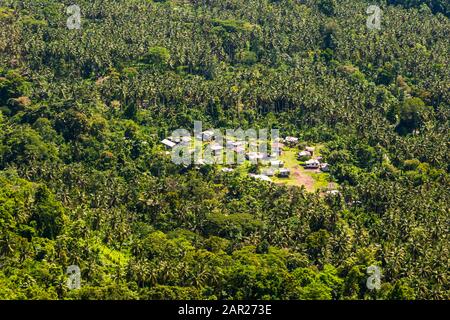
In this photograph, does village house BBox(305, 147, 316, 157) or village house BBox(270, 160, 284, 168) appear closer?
village house BBox(270, 160, 284, 168)

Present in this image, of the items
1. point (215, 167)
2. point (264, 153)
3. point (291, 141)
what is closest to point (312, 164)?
point (264, 153)

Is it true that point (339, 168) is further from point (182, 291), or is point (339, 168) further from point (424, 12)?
point (424, 12)

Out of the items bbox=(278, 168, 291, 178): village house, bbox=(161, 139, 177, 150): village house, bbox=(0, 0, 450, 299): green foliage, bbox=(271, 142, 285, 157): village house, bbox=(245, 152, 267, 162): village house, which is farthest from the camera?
bbox=(271, 142, 285, 157): village house

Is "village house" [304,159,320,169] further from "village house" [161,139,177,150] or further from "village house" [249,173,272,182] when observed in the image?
"village house" [161,139,177,150]

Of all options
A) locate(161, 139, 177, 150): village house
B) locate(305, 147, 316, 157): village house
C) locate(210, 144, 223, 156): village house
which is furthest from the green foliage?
locate(210, 144, 223, 156): village house

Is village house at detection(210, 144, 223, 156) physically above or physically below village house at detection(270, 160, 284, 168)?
above

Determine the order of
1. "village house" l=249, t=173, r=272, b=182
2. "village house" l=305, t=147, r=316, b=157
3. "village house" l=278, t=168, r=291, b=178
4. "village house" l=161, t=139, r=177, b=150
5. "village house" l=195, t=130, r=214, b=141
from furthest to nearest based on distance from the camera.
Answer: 1. "village house" l=195, t=130, r=214, b=141
2. "village house" l=305, t=147, r=316, b=157
3. "village house" l=161, t=139, r=177, b=150
4. "village house" l=278, t=168, r=291, b=178
5. "village house" l=249, t=173, r=272, b=182

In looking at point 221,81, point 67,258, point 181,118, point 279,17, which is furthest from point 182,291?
point 279,17

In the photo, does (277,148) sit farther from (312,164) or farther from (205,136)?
(205,136)

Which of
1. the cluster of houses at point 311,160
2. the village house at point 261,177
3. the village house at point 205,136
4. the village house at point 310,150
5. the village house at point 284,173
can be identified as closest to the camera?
the village house at point 261,177

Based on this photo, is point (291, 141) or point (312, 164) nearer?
point (312, 164)

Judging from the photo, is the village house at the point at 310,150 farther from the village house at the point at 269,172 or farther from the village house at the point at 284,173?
the village house at the point at 269,172

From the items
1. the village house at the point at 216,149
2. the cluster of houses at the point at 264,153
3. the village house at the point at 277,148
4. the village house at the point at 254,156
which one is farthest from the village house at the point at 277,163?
the village house at the point at 216,149
